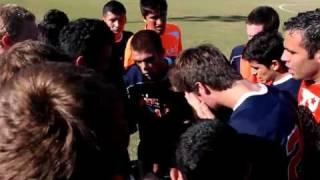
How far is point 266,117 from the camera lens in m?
2.97

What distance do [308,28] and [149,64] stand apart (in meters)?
1.39

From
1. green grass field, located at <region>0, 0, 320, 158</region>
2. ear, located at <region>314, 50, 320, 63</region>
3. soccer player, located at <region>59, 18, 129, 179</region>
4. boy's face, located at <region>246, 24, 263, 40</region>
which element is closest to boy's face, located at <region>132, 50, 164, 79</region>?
soccer player, located at <region>59, 18, 129, 179</region>

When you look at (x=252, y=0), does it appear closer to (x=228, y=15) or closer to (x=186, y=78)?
(x=228, y=15)

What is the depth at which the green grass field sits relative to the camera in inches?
709

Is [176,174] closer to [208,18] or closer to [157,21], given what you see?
[157,21]

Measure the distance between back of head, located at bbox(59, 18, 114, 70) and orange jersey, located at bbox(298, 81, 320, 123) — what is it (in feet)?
4.53

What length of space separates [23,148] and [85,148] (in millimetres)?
156

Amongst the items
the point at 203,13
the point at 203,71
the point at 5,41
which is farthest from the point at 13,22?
the point at 203,13

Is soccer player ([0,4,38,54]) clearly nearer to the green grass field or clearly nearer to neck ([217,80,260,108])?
neck ([217,80,260,108])

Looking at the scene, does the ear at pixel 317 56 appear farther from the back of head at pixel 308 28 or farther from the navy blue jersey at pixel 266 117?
the navy blue jersey at pixel 266 117

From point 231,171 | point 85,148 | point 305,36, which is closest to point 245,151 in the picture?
point 231,171

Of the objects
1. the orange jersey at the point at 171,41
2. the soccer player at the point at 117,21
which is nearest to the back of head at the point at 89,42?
the orange jersey at the point at 171,41

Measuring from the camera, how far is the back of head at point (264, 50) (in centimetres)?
468

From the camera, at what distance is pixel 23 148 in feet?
4.70
